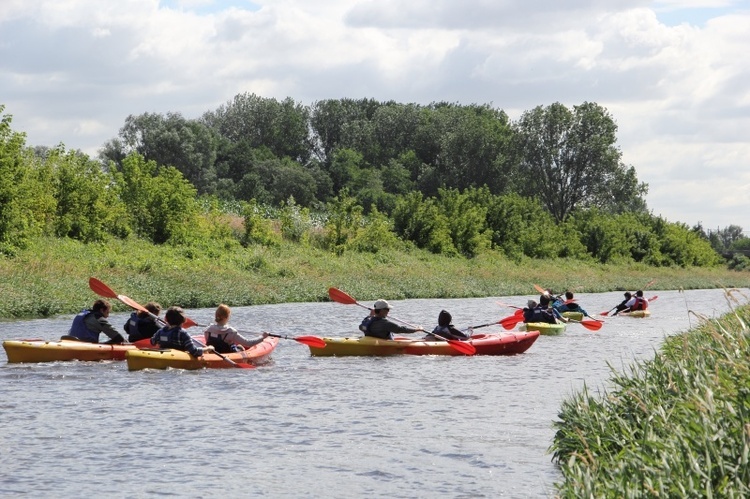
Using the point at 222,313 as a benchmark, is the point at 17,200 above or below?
above

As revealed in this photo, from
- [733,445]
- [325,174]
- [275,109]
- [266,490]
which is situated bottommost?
[266,490]

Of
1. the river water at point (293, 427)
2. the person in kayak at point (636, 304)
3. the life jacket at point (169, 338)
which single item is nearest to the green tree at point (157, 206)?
the person in kayak at point (636, 304)

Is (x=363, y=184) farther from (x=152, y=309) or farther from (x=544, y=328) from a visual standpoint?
(x=152, y=309)

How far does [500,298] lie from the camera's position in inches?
1512

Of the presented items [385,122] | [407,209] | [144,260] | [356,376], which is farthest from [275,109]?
[356,376]

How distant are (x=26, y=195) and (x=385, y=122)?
62863 millimetres

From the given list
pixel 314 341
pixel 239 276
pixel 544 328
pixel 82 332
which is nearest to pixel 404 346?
pixel 314 341

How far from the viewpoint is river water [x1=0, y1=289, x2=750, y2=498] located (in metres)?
8.80

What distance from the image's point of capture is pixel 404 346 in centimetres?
1786

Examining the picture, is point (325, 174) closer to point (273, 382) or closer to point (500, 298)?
point (500, 298)

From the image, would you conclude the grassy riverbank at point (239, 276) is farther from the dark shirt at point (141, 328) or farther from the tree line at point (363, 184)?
the dark shirt at point (141, 328)

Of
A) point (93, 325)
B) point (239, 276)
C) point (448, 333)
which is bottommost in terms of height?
point (448, 333)

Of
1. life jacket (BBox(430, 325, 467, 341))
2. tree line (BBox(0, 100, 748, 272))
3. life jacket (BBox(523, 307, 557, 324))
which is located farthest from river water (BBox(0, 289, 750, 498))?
tree line (BBox(0, 100, 748, 272))

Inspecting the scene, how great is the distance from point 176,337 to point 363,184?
68869mm
